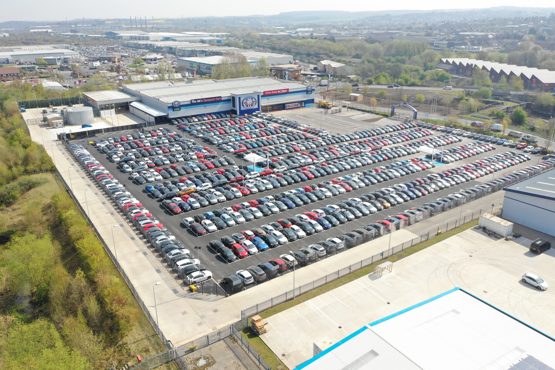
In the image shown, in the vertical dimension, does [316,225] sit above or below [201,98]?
below

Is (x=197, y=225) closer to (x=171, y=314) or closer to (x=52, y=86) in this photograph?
(x=171, y=314)

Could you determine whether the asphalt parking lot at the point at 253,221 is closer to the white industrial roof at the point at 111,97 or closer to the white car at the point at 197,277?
the white car at the point at 197,277

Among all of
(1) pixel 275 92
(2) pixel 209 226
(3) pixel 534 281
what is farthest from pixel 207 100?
(3) pixel 534 281

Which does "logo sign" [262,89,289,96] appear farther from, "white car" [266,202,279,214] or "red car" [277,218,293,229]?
"red car" [277,218,293,229]

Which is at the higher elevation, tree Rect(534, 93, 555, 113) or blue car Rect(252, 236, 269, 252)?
tree Rect(534, 93, 555, 113)

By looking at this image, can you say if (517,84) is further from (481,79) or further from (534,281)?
(534,281)

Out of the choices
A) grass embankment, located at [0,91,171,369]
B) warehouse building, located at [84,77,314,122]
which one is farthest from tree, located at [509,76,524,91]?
grass embankment, located at [0,91,171,369]

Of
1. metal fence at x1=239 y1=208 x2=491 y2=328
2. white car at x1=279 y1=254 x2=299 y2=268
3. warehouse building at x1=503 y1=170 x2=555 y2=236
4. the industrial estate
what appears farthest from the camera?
warehouse building at x1=503 y1=170 x2=555 y2=236
